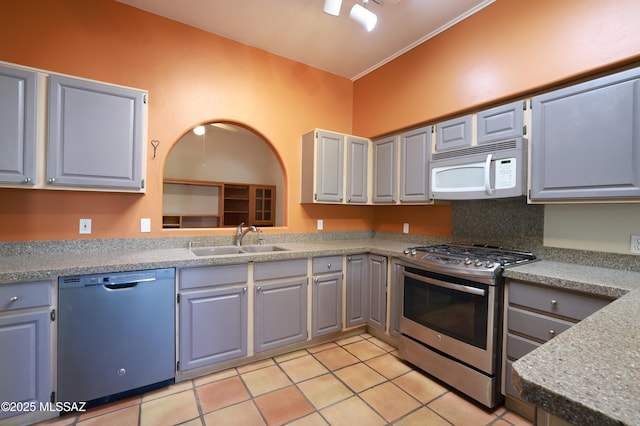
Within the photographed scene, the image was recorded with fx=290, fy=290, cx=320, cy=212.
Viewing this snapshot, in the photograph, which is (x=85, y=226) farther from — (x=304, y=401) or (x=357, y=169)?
(x=357, y=169)

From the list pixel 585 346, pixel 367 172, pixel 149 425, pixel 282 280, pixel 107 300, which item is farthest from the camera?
pixel 367 172

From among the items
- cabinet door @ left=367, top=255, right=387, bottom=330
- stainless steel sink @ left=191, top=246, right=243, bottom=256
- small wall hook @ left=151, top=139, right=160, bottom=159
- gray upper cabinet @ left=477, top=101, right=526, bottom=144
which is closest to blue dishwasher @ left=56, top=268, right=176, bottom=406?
stainless steel sink @ left=191, top=246, right=243, bottom=256

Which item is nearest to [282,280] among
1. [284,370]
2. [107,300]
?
[284,370]

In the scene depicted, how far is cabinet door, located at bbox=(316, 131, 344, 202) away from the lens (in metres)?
3.09

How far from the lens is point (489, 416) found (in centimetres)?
183

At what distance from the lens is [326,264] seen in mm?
2736

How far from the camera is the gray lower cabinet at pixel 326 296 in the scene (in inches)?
106

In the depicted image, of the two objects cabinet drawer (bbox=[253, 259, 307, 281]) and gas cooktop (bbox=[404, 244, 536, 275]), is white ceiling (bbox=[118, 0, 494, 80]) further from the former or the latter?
cabinet drawer (bbox=[253, 259, 307, 281])

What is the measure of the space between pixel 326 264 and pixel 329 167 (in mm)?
1065

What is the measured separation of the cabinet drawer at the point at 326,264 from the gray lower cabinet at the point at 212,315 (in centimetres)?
66

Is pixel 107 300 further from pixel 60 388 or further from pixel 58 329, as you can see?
pixel 60 388

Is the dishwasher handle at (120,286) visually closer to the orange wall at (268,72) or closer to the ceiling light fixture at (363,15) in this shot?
the orange wall at (268,72)

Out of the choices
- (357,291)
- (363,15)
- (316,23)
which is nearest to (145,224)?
(357,291)

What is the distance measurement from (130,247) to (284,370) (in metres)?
1.61
